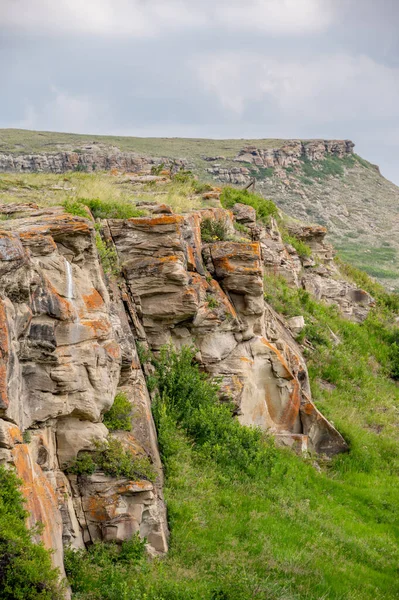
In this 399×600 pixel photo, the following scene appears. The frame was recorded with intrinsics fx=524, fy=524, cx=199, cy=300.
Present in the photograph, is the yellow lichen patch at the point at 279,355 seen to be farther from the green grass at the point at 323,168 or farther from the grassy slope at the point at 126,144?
the green grass at the point at 323,168

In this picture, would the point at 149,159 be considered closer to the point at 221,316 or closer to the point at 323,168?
the point at 323,168

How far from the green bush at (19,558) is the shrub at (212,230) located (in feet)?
29.6

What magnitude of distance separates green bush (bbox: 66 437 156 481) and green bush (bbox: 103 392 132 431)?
45 centimetres

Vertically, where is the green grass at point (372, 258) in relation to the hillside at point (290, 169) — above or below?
below

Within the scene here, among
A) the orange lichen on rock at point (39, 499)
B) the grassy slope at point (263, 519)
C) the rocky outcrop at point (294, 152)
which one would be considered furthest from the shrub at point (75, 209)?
the rocky outcrop at point (294, 152)

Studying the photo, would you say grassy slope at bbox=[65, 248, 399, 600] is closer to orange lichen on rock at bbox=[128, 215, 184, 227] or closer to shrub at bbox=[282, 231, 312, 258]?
orange lichen on rock at bbox=[128, 215, 184, 227]

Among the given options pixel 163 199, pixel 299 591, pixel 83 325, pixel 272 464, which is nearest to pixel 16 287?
pixel 83 325

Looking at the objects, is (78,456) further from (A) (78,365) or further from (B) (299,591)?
(B) (299,591)

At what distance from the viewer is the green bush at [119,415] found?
8016mm

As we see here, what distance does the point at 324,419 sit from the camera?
505 inches

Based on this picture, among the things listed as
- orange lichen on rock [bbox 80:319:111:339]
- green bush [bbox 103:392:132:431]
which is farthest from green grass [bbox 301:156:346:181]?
orange lichen on rock [bbox 80:319:111:339]

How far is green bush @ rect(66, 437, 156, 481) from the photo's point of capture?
7049 mm

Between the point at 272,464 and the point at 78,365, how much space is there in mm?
5229

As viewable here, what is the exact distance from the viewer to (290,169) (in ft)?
251
